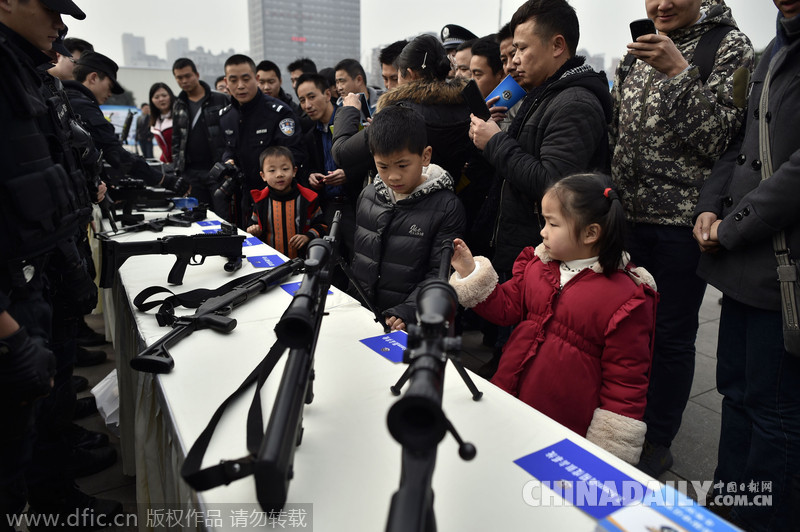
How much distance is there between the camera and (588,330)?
4.86 feet

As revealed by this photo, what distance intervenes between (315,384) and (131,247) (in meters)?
1.25

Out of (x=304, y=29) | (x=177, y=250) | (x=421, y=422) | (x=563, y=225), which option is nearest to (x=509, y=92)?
(x=563, y=225)

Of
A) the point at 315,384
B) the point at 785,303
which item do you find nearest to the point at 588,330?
→ the point at 785,303

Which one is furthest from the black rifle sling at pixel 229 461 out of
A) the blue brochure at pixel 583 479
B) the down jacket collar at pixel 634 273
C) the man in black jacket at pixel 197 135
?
the man in black jacket at pixel 197 135

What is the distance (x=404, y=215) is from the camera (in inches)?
84.4

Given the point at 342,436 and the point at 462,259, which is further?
the point at 462,259

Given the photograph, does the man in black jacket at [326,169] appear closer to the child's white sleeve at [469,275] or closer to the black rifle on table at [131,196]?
the black rifle on table at [131,196]

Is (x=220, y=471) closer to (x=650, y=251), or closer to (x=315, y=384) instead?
(x=315, y=384)

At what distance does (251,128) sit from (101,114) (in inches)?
46.1

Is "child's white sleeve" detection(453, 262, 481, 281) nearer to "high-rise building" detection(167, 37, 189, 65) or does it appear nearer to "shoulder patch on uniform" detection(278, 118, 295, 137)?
"shoulder patch on uniform" detection(278, 118, 295, 137)

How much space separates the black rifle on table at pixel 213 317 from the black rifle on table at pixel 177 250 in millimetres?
307

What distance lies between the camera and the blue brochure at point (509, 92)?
8.59 feet

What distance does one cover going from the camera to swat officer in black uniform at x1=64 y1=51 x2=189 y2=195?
346 cm
